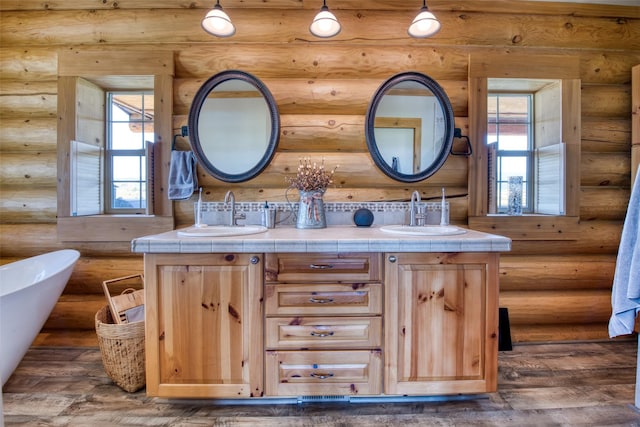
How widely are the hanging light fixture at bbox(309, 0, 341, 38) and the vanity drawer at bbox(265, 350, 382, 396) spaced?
77.4 inches

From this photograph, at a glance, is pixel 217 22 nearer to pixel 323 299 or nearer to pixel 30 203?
pixel 323 299

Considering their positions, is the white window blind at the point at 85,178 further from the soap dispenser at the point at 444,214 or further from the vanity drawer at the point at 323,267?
the soap dispenser at the point at 444,214

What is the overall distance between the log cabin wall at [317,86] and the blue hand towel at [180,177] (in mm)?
116

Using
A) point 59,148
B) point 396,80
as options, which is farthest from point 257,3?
point 59,148

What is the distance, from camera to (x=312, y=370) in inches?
Answer: 63.6

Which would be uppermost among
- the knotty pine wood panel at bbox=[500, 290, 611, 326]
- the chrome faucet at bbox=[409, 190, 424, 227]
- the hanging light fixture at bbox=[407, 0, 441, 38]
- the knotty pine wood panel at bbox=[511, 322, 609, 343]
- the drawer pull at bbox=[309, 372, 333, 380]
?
the hanging light fixture at bbox=[407, 0, 441, 38]

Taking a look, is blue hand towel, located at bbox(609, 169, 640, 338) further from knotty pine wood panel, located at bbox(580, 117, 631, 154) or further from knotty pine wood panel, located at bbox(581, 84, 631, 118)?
knotty pine wood panel, located at bbox(581, 84, 631, 118)

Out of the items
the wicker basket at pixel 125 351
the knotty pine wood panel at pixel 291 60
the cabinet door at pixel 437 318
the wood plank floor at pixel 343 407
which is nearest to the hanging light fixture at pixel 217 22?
the knotty pine wood panel at pixel 291 60

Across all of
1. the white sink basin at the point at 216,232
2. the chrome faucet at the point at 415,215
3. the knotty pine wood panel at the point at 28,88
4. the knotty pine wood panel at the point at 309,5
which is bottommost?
the white sink basin at the point at 216,232

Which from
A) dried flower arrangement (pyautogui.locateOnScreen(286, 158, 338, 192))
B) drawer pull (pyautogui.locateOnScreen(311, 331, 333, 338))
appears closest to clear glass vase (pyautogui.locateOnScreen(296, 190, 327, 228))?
dried flower arrangement (pyautogui.locateOnScreen(286, 158, 338, 192))

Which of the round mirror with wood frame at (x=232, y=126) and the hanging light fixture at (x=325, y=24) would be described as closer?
the hanging light fixture at (x=325, y=24)

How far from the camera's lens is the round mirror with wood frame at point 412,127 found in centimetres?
229

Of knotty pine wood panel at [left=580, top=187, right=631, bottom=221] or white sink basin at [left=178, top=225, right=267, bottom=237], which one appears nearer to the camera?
white sink basin at [left=178, top=225, right=267, bottom=237]

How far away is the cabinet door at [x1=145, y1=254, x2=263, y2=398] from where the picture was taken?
1594 millimetres
